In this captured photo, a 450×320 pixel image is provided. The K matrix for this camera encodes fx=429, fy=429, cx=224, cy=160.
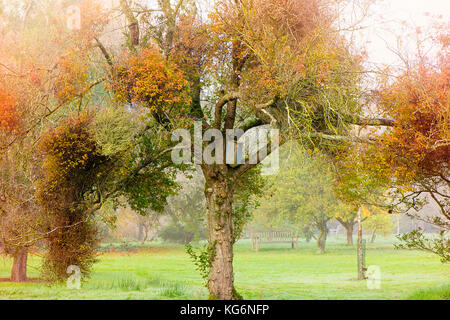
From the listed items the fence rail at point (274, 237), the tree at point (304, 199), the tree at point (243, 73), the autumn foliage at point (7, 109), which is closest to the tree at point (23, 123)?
the autumn foliage at point (7, 109)

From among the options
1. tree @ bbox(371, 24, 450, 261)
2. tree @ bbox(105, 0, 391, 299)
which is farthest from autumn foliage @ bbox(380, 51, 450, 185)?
tree @ bbox(105, 0, 391, 299)

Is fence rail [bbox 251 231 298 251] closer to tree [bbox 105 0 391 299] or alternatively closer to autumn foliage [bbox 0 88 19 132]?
tree [bbox 105 0 391 299]

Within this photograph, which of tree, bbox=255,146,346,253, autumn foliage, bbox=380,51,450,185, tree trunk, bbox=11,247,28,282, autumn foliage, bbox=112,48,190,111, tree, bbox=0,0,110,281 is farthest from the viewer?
tree, bbox=255,146,346,253

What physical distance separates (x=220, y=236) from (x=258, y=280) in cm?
1073

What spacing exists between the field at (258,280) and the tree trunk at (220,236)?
1.38 meters

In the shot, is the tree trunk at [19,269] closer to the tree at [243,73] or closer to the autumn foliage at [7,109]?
the autumn foliage at [7,109]

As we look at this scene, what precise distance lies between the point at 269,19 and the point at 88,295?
506 inches

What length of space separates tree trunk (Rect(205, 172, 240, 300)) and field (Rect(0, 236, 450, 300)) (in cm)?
138

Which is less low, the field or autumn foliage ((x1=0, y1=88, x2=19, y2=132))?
autumn foliage ((x1=0, y1=88, x2=19, y2=132))

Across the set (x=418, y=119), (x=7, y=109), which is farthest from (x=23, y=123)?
(x=418, y=119)

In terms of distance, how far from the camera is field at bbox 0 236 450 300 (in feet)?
58.9

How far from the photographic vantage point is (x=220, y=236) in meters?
14.6

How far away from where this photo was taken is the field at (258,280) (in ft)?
58.9

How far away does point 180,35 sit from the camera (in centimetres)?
1548
